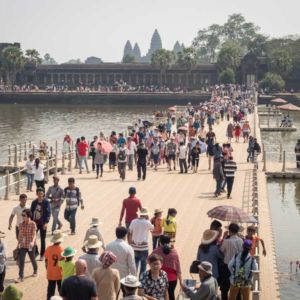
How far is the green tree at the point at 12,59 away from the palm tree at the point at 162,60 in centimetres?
2436

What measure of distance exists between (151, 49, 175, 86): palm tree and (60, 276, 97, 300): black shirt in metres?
120

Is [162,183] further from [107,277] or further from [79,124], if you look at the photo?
[79,124]

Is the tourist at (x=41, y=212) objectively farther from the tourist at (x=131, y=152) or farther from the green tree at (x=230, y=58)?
the green tree at (x=230, y=58)

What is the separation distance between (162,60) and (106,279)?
121m

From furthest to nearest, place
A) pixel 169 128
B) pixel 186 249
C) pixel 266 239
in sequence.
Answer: pixel 169 128
pixel 266 239
pixel 186 249

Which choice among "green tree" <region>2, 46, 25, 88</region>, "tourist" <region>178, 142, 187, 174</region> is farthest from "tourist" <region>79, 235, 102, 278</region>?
"green tree" <region>2, 46, 25, 88</region>

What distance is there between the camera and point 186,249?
15.2 m

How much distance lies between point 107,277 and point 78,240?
670 cm

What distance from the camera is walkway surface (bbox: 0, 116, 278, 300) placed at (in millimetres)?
13938

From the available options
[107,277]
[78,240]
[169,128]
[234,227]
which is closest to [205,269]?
[107,277]

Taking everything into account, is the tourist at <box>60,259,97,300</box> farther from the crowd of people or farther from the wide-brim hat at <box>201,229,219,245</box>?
the wide-brim hat at <box>201,229,219,245</box>

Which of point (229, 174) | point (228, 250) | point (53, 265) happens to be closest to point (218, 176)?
point (229, 174)

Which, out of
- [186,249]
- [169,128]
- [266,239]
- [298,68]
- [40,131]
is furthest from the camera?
[298,68]

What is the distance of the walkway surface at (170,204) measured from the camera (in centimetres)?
1394
